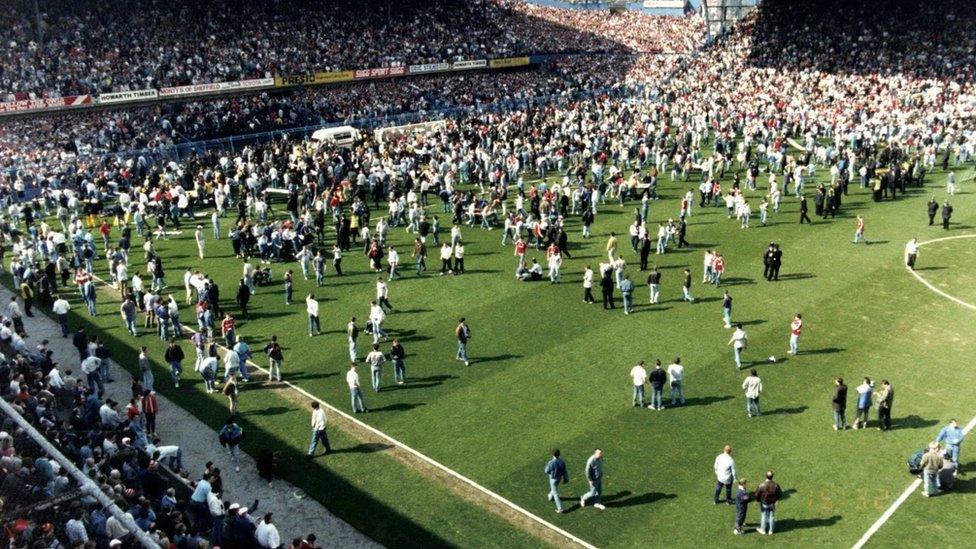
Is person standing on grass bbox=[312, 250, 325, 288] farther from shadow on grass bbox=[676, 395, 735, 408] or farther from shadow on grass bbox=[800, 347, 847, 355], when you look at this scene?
shadow on grass bbox=[800, 347, 847, 355]

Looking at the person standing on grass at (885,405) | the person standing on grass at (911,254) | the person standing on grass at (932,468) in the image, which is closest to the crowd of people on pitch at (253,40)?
the person standing on grass at (911,254)

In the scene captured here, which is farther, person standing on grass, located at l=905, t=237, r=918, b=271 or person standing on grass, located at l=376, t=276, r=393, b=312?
person standing on grass, located at l=905, t=237, r=918, b=271

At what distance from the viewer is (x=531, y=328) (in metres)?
27.0

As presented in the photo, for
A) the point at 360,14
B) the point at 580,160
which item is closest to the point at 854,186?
the point at 580,160

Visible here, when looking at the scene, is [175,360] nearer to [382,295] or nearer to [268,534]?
[382,295]

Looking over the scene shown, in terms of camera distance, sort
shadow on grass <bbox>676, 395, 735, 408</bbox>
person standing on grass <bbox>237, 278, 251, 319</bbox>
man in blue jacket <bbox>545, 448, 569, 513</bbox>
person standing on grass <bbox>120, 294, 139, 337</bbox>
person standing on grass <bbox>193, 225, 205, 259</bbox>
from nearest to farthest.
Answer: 1. man in blue jacket <bbox>545, 448, 569, 513</bbox>
2. shadow on grass <bbox>676, 395, 735, 408</bbox>
3. person standing on grass <bbox>120, 294, 139, 337</bbox>
4. person standing on grass <bbox>237, 278, 251, 319</bbox>
5. person standing on grass <bbox>193, 225, 205, 259</bbox>

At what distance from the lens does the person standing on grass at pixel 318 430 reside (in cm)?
1984

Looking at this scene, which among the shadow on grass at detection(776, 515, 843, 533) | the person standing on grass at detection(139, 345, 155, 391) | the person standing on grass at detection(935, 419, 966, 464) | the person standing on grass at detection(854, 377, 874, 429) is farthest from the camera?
the person standing on grass at detection(139, 345, 155, 391)

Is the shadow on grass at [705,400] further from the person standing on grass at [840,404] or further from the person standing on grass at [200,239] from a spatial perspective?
the person standing on grass at [200,239]

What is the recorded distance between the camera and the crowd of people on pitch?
55.6 m

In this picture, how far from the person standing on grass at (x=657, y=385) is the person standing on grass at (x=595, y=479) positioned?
12.8 ft

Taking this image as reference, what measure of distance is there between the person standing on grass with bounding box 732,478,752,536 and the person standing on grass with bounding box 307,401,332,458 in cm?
887

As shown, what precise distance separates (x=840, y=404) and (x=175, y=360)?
16569mm

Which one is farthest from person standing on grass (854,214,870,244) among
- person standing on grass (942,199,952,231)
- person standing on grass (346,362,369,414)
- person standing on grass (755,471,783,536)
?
person standing on grass (346,362,369,414)
